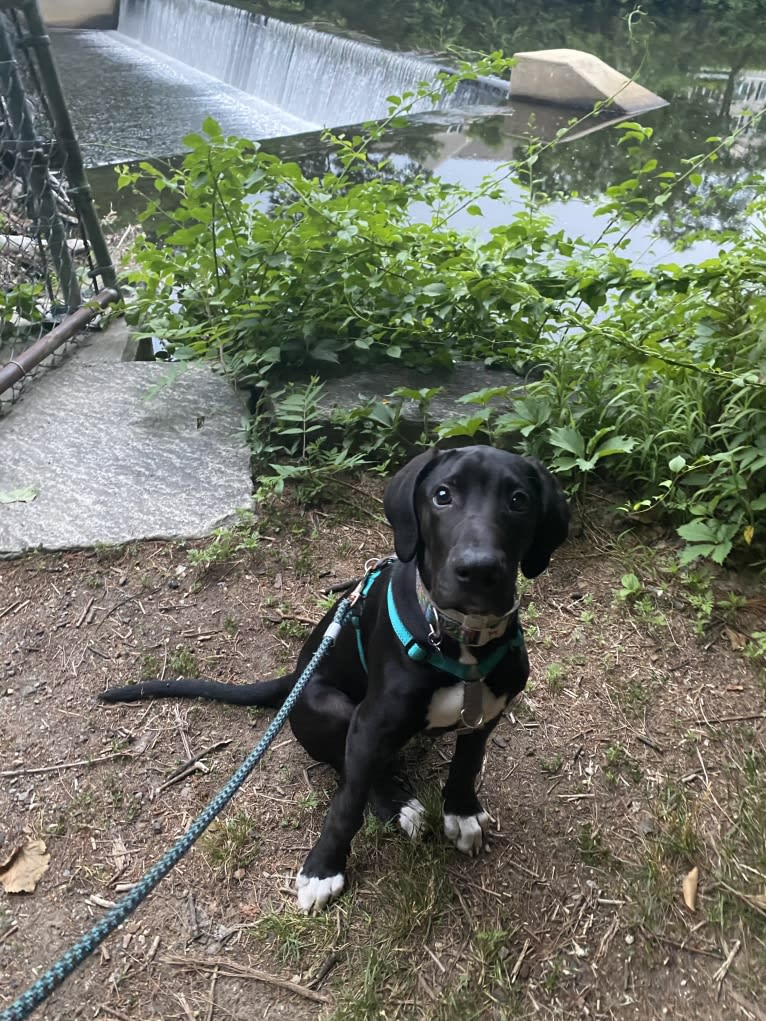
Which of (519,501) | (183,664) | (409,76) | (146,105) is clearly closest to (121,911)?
(519,501)

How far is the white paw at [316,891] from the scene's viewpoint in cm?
203

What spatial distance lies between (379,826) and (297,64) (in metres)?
14.3

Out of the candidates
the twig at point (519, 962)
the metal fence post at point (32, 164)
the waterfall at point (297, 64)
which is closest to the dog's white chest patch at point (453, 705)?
the twig at point (519, 962)

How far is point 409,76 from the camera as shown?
39.9 feet

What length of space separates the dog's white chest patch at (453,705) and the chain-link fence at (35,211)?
291 centimetres

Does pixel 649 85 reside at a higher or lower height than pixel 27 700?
higher

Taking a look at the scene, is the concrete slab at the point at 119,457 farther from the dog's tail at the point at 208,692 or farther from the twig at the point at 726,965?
the twig at the point at 726,965

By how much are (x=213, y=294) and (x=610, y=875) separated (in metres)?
3.24

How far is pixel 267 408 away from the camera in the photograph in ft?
12.6

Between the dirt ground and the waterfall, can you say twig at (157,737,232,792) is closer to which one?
the dirt ground

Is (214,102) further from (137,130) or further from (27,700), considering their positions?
(27,700)

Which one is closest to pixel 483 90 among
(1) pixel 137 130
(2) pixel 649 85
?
(2) pixel 649 85

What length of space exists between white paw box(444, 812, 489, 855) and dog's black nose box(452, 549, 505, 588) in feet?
2.89

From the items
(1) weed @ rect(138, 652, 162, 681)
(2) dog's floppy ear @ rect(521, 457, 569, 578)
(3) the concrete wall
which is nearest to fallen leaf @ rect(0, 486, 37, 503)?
(1) weed @ rect(138, 652, 162, 681)
